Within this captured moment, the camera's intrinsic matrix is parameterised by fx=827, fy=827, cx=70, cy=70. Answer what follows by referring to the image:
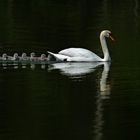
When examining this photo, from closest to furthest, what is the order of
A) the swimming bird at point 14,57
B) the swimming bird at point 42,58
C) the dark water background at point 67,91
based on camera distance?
the dark water background at point 67,91, the swimming bird at point 14,57, the swimming bird at point 42,58

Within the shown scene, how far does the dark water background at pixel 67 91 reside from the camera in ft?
50.5

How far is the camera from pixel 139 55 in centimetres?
2638

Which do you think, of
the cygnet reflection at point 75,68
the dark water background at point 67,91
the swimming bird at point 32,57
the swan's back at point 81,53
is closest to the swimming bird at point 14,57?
the swimming bird at point 32,57

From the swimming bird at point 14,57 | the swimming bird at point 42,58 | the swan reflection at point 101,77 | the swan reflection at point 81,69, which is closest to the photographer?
the swan reflection at point 101,77

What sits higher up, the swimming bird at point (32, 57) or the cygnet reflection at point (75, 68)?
the swimming bird at point (32, 57)

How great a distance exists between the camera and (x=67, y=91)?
1938cm

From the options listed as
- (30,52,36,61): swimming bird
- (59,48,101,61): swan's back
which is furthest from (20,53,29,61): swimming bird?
(59,48,101,61): swan's back

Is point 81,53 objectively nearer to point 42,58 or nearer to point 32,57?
point 42,58

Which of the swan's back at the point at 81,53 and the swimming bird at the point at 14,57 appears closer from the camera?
the swimming bird at the point at 14,57

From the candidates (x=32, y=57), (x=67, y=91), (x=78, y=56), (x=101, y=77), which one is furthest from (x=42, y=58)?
(x=67, y=91)

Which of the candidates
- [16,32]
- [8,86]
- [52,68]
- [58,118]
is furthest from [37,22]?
[58,118]

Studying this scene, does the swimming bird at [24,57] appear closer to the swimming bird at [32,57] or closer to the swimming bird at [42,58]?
the swimming bird at [32,57]

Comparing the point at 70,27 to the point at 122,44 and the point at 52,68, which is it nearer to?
the point at 122,44

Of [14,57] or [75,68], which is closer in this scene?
[75,68]
